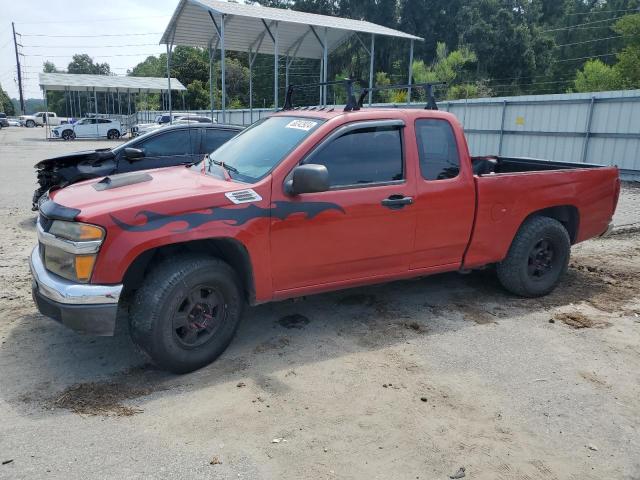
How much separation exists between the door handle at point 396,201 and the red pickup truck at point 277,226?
0.04 ft

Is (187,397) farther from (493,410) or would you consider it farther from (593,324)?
(593,324)

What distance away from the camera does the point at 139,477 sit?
2.82m

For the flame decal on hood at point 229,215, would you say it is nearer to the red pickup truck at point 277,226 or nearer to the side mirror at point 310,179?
the red pickup truck at point 277,226

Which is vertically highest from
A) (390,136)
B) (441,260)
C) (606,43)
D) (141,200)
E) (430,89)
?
(606,43)

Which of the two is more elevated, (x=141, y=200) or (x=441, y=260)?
(x=141, y=200)

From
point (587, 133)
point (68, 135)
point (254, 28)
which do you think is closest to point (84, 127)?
point (68, 135)

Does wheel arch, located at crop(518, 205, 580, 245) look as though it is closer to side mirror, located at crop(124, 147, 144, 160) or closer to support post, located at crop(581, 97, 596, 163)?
side mirror, located at crop(124, 147, 144, 160)

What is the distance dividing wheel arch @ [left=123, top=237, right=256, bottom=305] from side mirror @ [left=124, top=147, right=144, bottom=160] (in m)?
4.99

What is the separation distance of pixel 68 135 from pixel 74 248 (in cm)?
3735

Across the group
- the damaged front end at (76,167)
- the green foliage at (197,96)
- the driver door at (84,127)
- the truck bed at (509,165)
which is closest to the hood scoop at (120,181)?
the truck bed at (509,165)

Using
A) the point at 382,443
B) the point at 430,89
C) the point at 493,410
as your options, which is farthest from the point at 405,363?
the point at 430,89

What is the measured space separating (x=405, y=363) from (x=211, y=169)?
2.28 m

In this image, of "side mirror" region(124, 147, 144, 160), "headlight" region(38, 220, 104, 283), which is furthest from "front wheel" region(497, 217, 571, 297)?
"side mirror" region(124, 147, 144, 160)

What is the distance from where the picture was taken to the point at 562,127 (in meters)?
15.8
